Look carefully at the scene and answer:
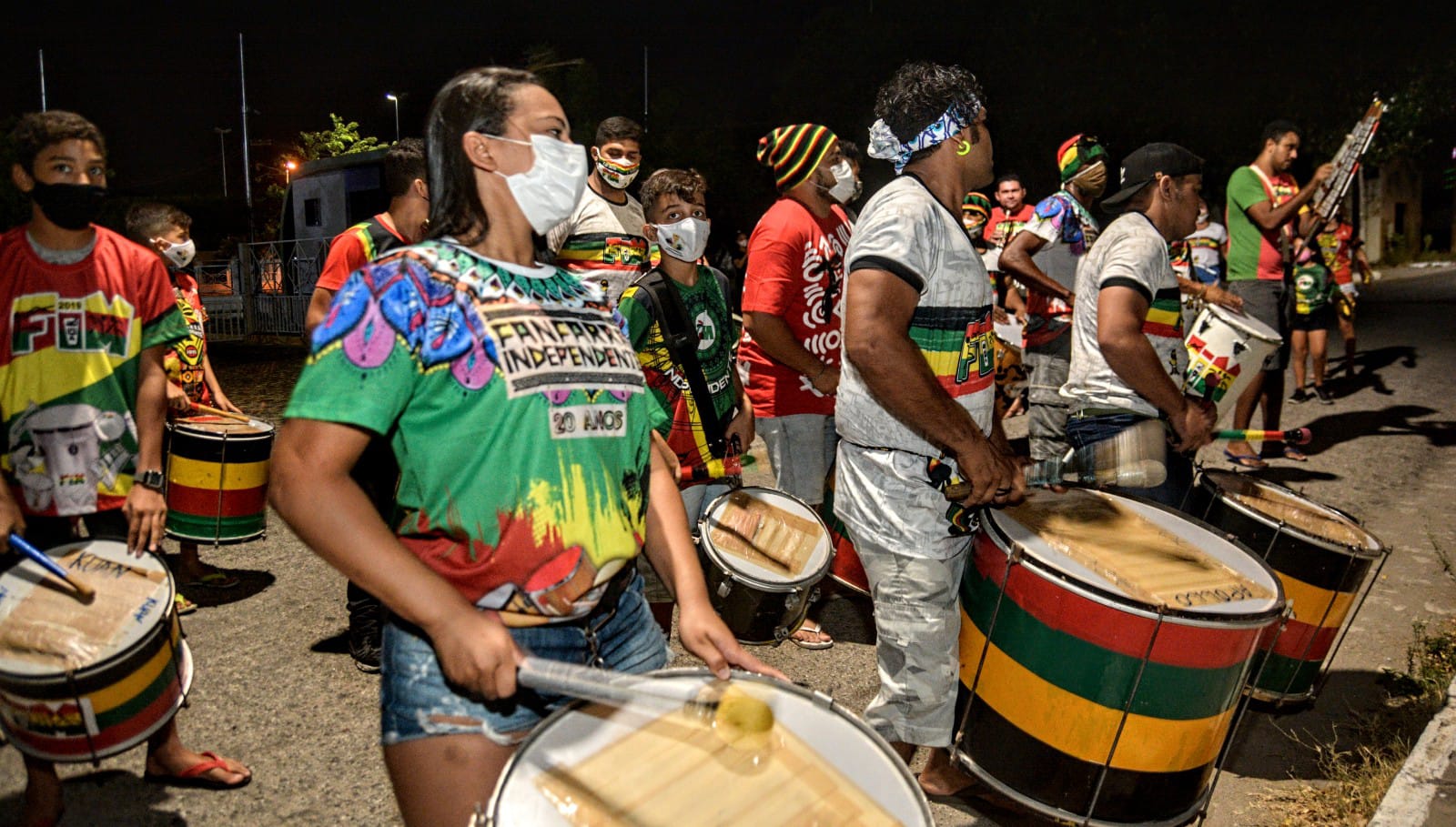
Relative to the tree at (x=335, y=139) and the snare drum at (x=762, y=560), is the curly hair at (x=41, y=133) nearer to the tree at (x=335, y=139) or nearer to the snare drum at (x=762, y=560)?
the snare drum at (x=762, y=560)

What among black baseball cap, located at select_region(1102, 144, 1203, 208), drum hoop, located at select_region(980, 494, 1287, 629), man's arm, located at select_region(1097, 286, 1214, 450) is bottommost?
drum hoop, located at select_region(980, 494, 1287, 629)

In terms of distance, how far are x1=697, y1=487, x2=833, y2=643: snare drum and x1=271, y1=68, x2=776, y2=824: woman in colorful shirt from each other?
6.54ft

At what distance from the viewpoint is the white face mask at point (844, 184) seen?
5.38 metres

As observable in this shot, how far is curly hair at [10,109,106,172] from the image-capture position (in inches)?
133

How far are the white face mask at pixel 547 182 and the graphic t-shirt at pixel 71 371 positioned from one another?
2251 millimetres

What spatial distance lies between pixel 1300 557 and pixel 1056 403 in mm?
2420

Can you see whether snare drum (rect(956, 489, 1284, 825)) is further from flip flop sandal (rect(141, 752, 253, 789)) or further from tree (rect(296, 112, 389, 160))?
tree (rect(296, 112, 389, 160))

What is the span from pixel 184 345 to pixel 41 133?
2.69 metres

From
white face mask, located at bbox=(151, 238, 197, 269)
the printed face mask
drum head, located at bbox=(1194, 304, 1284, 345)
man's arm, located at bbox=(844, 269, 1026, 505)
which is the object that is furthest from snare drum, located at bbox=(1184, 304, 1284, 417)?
white face mask, located at bbox=(151, 238, 197, 269)

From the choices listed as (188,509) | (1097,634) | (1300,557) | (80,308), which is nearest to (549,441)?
(1097,634)

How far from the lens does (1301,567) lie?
3830mm

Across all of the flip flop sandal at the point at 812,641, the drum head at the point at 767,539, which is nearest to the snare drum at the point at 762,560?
the drum head at the point at 767,539

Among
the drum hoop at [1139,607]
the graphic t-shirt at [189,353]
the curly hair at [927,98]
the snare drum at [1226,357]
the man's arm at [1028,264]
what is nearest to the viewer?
the drum hoop at [1139,607]

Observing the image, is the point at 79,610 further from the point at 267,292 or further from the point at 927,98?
the point at 267,292
